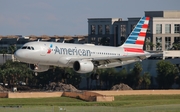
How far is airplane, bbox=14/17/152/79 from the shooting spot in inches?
3556

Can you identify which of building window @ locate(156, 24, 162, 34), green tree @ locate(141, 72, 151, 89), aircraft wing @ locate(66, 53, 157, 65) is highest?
building window @ locate(156, 24, 162, 34)

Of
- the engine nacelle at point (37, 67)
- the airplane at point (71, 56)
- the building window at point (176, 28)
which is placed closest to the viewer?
the airplane at point (71, 56)

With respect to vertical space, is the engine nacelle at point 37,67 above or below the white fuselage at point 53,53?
below

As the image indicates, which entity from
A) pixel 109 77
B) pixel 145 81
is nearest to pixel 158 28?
pixel 109 77

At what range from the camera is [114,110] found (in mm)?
65250

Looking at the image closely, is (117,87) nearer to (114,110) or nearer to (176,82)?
(176,82)

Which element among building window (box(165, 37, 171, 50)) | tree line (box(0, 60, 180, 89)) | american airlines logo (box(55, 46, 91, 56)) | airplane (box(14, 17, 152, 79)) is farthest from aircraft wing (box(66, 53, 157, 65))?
building window (box(165, 37, 171, 50))

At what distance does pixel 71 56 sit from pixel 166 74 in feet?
168

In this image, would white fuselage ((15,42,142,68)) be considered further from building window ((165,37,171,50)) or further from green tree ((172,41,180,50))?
building window ((165,37,171,50))

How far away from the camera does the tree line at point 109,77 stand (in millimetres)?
141750

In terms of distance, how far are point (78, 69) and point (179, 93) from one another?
2179 cm

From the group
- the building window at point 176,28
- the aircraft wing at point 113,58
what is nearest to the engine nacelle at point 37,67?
the aircraft wing at point 113,58

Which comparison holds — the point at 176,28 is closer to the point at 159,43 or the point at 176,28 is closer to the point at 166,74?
the point at 159,43

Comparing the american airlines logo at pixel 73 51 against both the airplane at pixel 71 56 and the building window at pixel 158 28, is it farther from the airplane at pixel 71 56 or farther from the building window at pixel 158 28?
the building window at pixel 158 28
